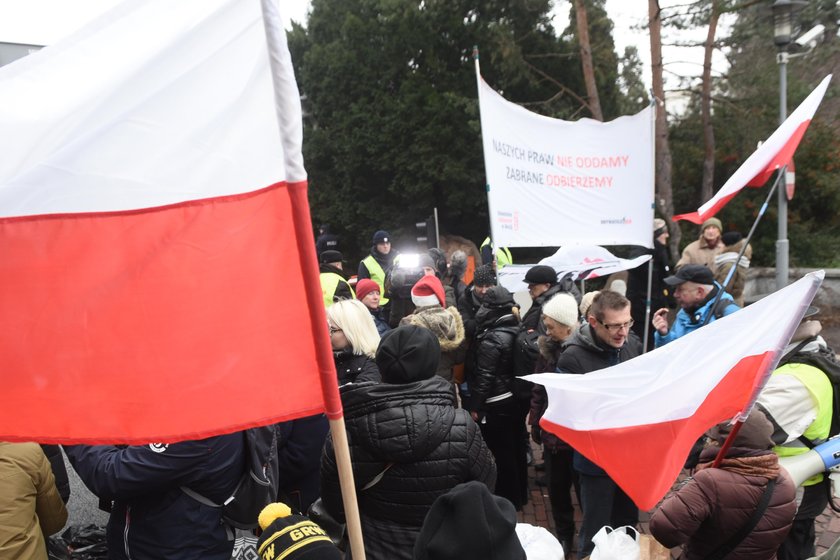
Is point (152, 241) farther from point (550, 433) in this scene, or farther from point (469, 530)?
point (550, 433)

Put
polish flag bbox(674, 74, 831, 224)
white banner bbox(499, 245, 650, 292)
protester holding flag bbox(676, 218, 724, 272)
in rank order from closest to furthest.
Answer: polish flag bbox(674, 74, 831, 224) → white banner bbox(499, 245, 650, 292) → protester holding flag bbox(676, 218, 724, 272)

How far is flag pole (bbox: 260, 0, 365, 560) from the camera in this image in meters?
1.49

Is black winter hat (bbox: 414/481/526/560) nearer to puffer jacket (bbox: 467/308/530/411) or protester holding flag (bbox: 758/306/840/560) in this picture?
protester holding flag (bbox: 758/306/840/560)

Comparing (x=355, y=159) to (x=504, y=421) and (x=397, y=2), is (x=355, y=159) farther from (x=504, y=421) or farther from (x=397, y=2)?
(x=504, y=421)

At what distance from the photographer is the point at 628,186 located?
225 inches

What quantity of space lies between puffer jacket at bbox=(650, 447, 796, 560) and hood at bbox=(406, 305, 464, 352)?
1817 millimetres

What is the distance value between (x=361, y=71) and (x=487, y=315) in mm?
16156

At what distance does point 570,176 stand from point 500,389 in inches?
92.8

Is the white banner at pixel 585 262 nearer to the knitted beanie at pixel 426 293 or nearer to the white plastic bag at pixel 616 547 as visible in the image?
the knitted beanie at pixel 426 293

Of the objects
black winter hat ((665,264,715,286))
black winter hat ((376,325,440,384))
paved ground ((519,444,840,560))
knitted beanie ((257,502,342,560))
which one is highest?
black winter hat ((376,325,440,384))

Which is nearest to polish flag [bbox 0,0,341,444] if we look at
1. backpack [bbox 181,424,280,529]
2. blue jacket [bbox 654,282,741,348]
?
backpack [bbox 181,424,280,529]

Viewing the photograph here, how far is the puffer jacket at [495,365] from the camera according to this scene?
417cm

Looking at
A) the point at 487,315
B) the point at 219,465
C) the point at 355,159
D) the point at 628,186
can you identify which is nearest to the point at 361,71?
the point at 355,159

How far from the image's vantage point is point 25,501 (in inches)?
105
